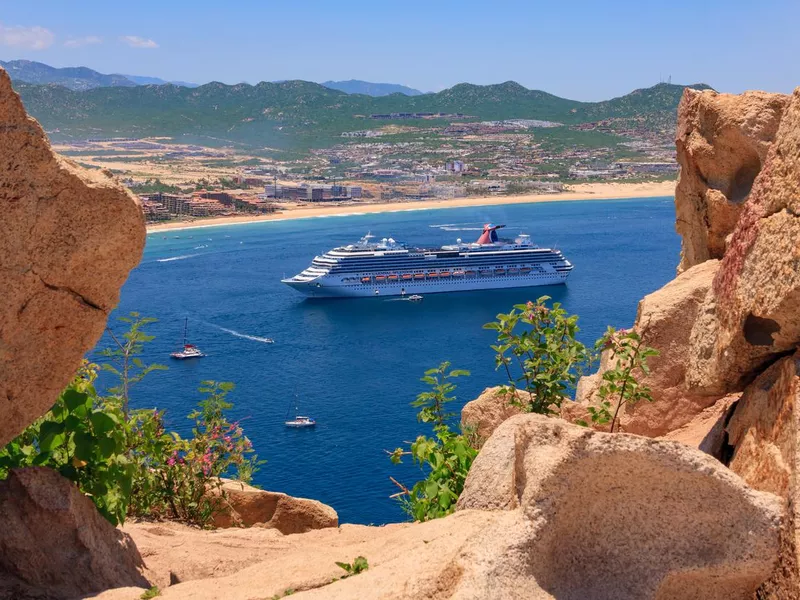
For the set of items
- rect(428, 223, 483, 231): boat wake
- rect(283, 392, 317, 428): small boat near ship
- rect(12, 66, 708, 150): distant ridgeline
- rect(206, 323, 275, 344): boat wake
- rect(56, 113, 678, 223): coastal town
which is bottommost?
rect(206, 323, 275, 344): boat wake

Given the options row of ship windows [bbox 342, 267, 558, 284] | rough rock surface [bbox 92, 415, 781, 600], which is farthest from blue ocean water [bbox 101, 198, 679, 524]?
rough rock surface [bbox 92, 415, 781, 600]

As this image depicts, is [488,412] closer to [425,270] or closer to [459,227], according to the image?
[425,270]

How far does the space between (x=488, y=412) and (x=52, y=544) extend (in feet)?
14.2

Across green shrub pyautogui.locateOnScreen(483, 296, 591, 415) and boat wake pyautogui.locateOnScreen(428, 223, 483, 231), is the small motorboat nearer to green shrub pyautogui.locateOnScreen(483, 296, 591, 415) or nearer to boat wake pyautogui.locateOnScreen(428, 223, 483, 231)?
green shrub pyautogui.locateOnScreen(483, 296, 591, 415)

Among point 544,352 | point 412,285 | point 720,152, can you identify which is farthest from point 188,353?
point 544,352

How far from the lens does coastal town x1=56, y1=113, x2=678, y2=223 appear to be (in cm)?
9969

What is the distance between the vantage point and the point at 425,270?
167ft

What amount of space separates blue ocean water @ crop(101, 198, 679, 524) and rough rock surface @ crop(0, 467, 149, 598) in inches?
476

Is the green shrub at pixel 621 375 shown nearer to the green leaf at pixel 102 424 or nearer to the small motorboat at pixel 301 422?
the green leaf at pixel 102 424

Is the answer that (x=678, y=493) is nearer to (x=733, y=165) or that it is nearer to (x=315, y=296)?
(x=733, y=165)

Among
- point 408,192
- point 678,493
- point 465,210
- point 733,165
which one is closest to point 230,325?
point 733,165

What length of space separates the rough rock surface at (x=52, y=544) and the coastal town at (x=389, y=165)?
79.6 metres

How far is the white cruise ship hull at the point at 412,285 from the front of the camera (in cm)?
4812

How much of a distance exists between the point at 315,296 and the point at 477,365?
19.6 metres
